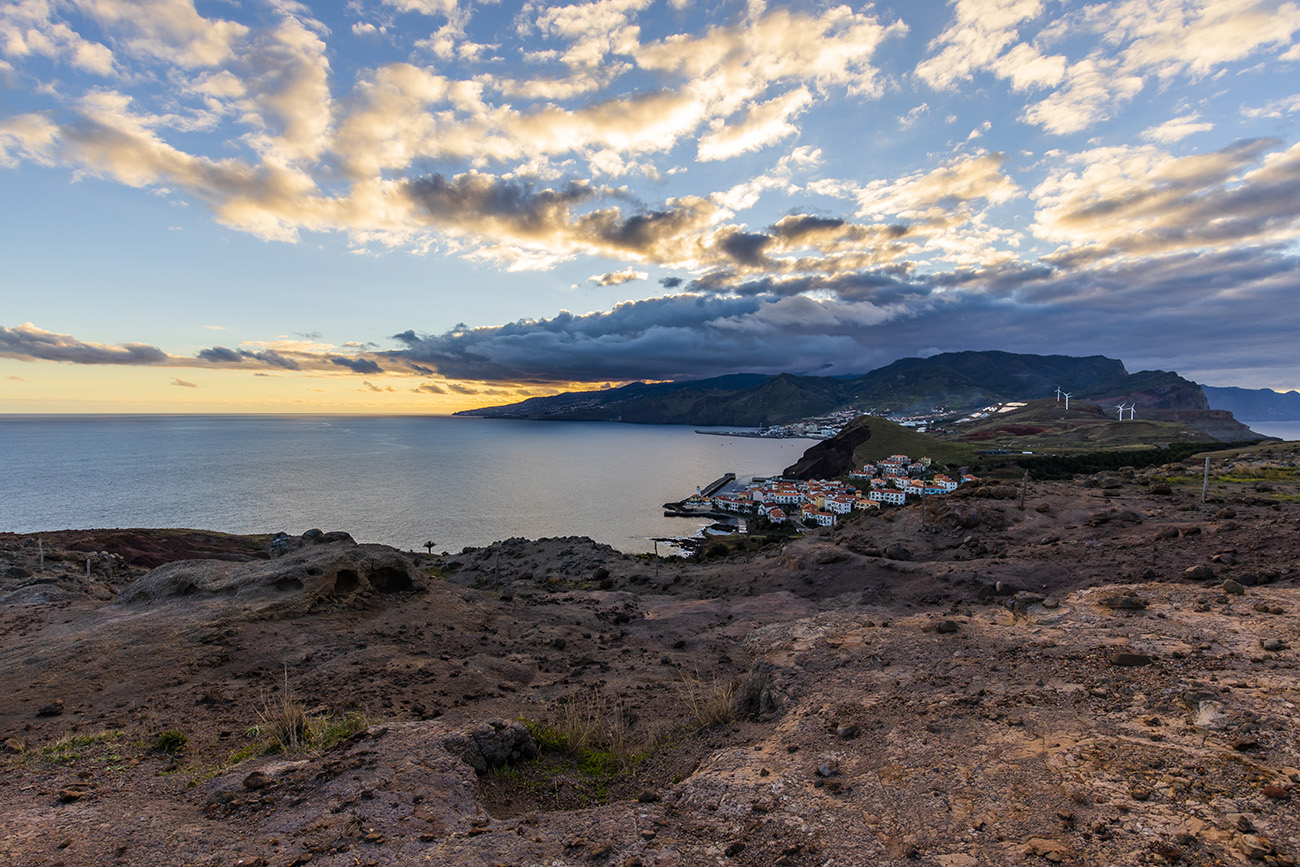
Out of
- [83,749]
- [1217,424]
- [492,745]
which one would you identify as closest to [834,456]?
[1217,424]

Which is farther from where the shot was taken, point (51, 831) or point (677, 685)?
point (677, 685)

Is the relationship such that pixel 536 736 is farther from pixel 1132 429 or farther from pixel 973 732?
pixel 1132 429

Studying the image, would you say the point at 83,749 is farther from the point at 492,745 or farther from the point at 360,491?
the point at 360,491

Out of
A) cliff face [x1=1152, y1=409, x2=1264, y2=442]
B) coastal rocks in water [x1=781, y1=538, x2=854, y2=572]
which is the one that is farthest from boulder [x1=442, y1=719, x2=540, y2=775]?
cliff face [x1=1152, y1=409, x2=1264, y2=442]

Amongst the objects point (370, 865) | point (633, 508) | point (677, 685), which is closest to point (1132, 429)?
point (633, 508)

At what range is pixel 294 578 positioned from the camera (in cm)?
1526

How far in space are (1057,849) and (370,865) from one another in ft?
19.9

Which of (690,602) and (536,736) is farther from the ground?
(536,736)

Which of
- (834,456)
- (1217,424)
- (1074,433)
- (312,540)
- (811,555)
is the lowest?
(834,456)

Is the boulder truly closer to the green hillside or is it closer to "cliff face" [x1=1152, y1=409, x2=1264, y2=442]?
the green hillside

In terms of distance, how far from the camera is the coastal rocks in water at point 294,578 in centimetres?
1510

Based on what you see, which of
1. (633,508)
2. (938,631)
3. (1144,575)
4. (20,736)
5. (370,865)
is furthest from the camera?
(633,508)

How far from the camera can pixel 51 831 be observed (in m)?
5.31

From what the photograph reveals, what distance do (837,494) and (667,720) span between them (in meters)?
83.0
